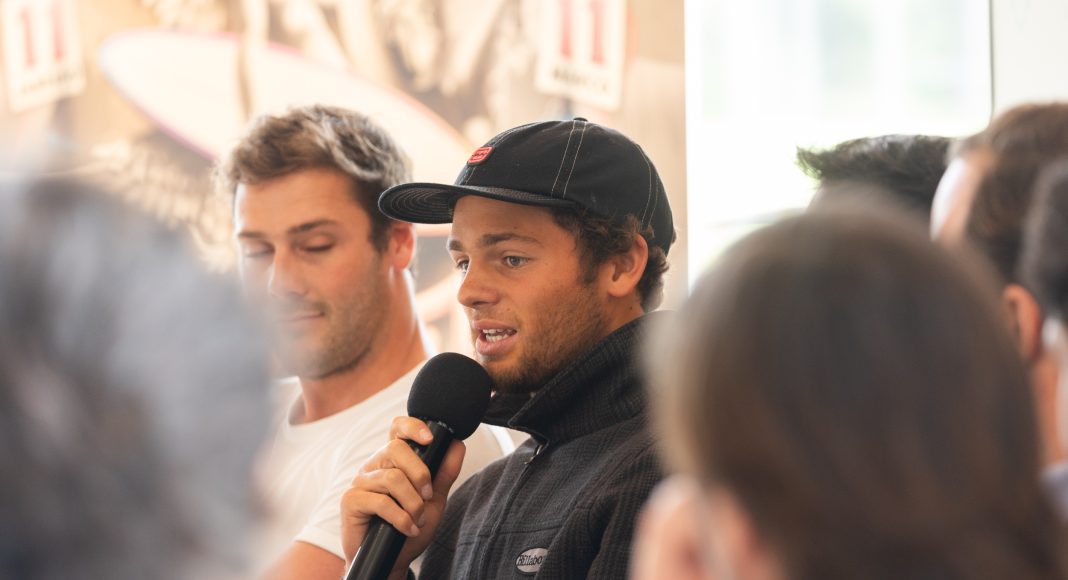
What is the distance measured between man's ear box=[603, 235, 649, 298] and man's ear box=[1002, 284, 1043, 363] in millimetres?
922

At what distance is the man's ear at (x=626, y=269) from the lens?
1865 millimetres

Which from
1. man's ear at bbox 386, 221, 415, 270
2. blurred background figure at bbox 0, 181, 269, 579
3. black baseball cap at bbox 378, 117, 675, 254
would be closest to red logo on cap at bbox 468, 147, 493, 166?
black baseball cap at bbox 378, 117, 675, 254

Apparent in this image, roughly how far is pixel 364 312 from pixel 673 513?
1919mm

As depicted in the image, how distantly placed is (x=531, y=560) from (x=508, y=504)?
0.15m

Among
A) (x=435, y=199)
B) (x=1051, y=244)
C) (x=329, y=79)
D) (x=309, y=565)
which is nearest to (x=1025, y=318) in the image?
(x=1051, y=244)

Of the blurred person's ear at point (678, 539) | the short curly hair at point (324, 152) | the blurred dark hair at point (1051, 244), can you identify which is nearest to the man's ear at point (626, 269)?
the short curly hair at point (324, 152)

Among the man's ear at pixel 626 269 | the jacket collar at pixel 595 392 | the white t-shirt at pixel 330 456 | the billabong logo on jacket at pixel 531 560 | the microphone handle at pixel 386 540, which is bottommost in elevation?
the white t-shirt at pixel 330 456

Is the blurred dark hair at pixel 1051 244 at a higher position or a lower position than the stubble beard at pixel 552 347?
higher

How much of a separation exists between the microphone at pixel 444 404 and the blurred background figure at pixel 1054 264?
0.91 metres

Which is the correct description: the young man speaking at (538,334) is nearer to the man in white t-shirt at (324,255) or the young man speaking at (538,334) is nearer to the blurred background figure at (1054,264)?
the man in white t-shirt at (324,255)

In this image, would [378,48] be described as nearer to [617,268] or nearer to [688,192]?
[688,192]

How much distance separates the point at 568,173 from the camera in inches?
70.8

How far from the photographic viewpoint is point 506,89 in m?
3.46

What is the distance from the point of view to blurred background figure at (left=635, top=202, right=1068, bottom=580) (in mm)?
567
